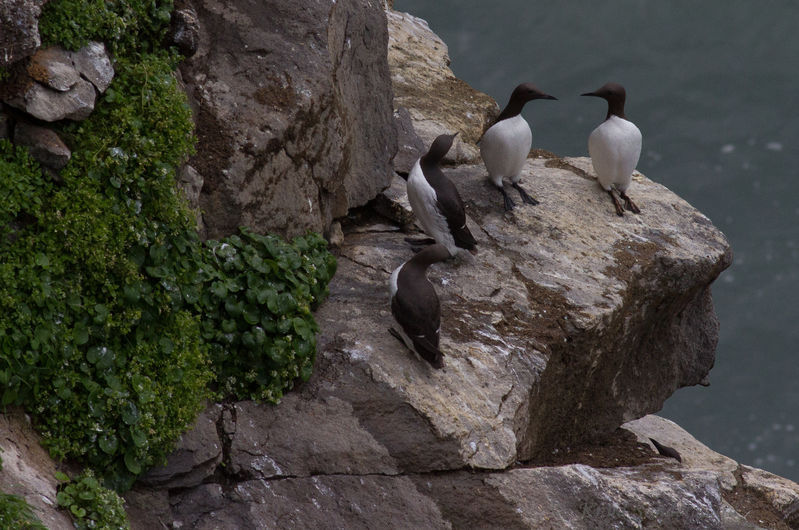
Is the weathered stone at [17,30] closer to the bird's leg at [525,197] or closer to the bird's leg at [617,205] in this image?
the bird's leg at [525,197]

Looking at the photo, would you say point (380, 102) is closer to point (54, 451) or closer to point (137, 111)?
point (137, 111)

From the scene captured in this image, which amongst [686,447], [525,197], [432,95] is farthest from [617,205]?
[686,447]

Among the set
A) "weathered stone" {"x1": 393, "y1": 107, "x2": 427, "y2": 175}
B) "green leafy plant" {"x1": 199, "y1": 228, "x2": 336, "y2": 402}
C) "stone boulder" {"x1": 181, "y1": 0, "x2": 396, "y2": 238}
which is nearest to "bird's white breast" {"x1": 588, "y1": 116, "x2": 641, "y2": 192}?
"weathered stone" {"x1": 393, "y1": 107, "x2": 427, "y2": 175}

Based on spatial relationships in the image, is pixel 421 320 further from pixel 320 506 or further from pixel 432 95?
Answer: pixel 432 95

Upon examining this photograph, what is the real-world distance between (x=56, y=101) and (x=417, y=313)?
7.45ft

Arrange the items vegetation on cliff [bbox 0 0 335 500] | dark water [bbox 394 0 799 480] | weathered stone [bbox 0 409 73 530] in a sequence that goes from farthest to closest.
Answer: dark water [bbox 394 0 799 480] → vegetation on cliff [bbox 0 0 335 500] → weathered stone [bbox 0 409 73 530]

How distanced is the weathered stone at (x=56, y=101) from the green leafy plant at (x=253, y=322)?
112 cm

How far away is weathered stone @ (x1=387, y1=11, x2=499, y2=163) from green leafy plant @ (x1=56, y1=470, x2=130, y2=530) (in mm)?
4850

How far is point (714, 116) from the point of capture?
63.5ft

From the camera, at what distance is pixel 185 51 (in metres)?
5.57

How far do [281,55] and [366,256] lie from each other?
1.50 m

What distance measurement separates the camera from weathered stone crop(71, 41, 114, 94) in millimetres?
4801

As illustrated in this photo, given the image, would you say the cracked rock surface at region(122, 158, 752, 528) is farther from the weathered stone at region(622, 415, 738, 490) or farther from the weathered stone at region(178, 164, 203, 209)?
the weathered stone at region(178, 164, 203, 209)

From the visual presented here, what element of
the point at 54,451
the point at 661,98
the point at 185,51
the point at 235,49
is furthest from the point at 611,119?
the point at 661,98
